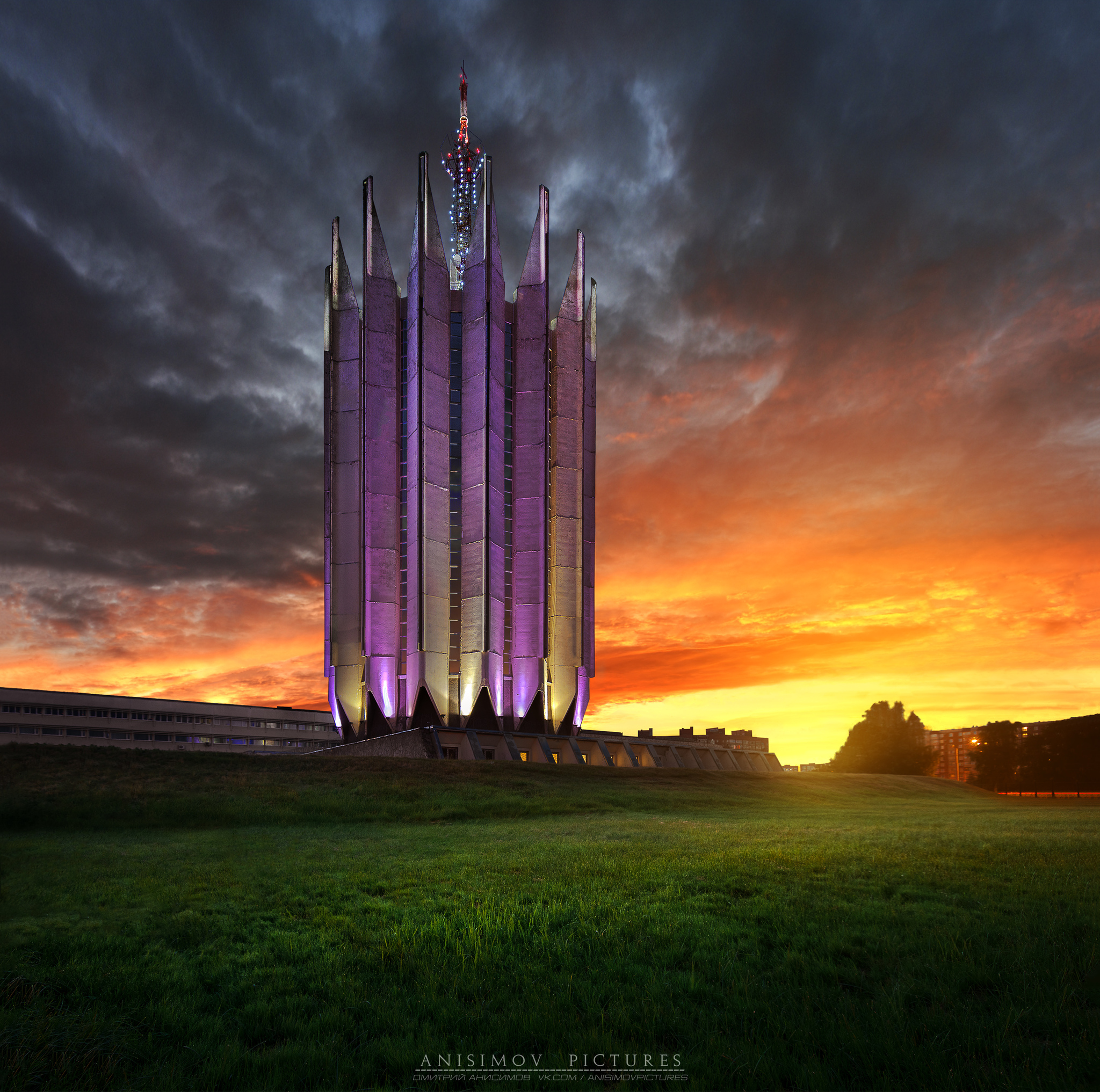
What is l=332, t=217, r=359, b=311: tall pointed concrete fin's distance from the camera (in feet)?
236

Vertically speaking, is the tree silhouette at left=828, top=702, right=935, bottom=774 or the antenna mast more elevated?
the antenna mast

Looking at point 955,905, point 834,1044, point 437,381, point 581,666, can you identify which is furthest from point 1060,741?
point 834,1044

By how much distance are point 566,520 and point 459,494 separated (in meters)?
10.4

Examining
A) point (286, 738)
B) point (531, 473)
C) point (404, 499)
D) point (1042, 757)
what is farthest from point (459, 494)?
point (1042, 757)

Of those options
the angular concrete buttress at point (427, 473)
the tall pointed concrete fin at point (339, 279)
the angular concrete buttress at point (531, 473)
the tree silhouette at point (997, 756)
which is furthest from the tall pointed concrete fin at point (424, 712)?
the tree silhouette at point (997, 756)

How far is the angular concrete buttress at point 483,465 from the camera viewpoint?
206 ft

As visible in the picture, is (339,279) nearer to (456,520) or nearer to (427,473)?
(427,473)

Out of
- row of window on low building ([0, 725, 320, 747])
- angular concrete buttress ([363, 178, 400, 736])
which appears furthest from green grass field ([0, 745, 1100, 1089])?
row of window on low building ([0, 725, 320, 747])

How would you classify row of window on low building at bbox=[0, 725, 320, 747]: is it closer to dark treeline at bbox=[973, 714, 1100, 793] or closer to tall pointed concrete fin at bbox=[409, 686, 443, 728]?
tall pointed concrete fin at bbox=[409, 686, 443, 728]

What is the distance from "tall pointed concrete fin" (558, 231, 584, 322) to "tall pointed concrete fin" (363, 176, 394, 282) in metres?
17.0

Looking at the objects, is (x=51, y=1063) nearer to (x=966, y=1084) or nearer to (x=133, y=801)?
(x=966, y=1084)

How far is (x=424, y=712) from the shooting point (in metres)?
63.8

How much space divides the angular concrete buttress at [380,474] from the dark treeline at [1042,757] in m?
66.9

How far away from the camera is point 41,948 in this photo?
7691 millimetres
